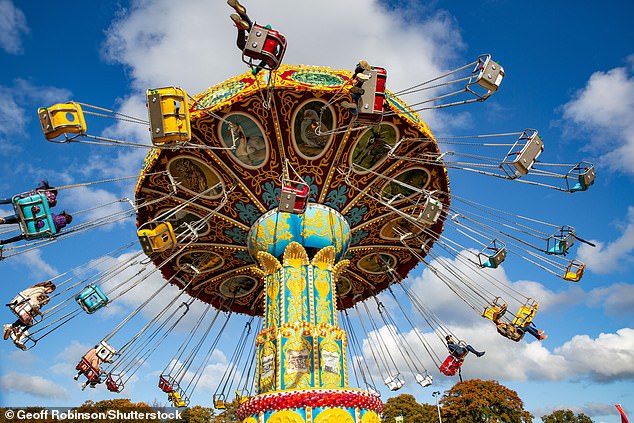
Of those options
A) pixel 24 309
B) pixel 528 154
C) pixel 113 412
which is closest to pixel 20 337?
pixel 24 309

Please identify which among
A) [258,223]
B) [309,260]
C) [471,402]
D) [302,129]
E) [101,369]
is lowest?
[101,369]

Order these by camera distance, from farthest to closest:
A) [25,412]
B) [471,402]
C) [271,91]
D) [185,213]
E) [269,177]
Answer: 1. [25,412]
2. [471,402]
3. [185,213]
4. [269,177]
5. [271,91]

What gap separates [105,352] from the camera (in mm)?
13664

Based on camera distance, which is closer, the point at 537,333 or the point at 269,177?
the point at 269,177

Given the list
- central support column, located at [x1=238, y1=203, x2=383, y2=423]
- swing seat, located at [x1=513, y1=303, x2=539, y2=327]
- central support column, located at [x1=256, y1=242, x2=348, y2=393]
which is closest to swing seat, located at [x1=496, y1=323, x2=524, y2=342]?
swing seat, located at [x1=513, y1=303, x2=539, y2=327]

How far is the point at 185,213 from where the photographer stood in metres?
14.8

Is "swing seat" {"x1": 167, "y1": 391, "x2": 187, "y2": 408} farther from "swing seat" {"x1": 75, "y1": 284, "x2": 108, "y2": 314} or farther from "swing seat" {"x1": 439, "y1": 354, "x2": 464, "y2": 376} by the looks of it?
"swing seat" {"x1": 439, "y1": 354, "x2": 464, "y2": 376}

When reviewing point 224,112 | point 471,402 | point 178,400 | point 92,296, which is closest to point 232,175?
point 224,112

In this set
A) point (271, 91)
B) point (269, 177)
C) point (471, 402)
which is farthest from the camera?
point (471, 402)

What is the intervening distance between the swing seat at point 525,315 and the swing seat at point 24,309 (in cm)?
1373

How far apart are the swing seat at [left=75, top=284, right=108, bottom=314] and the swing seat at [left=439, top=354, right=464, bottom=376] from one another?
37.0 feet

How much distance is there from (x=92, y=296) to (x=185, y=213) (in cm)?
348

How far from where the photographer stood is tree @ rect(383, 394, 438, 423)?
47.4 m

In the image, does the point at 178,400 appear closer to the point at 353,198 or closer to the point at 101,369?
the point at 101,369
